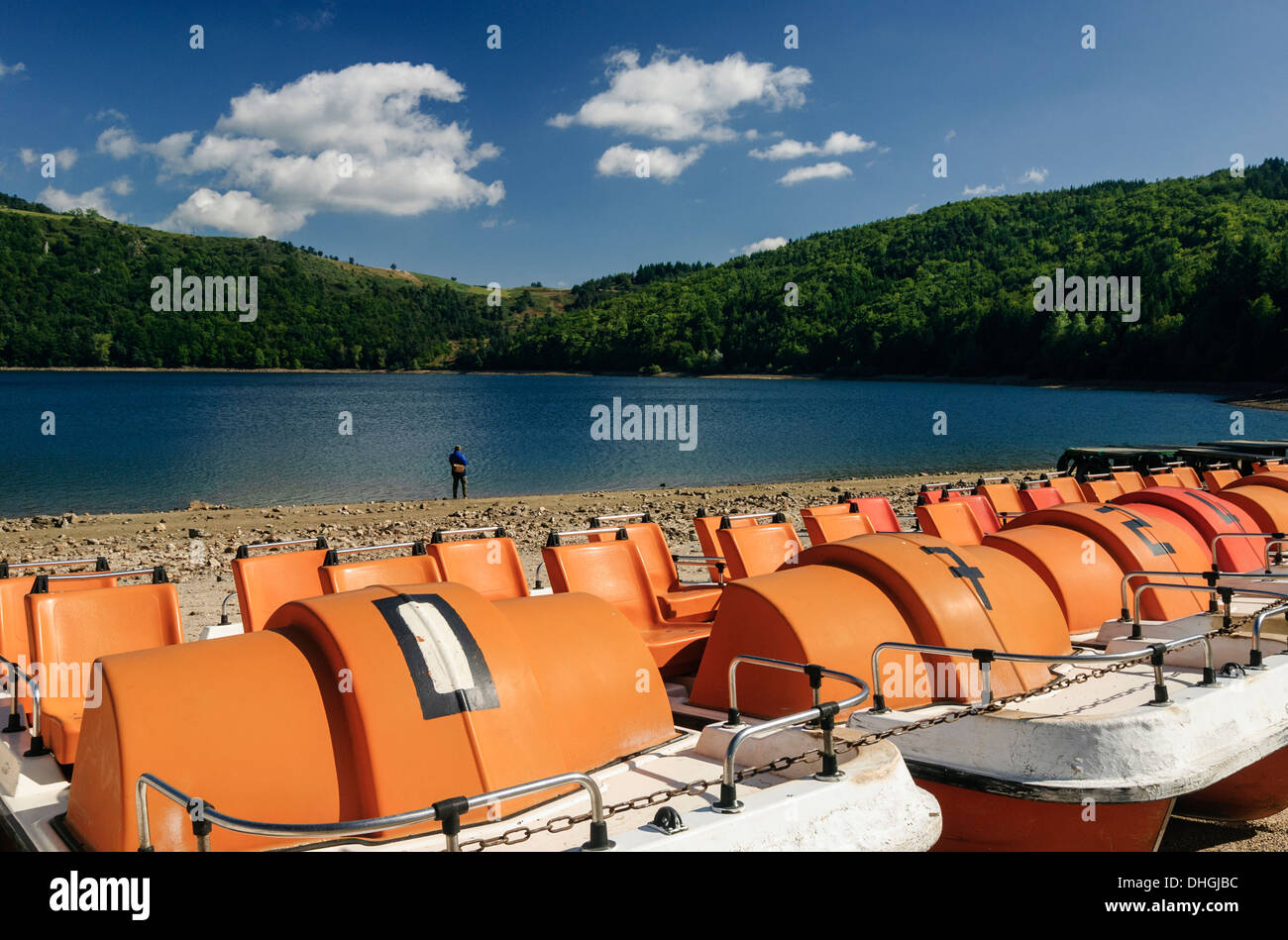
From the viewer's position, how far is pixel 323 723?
3.26 meters

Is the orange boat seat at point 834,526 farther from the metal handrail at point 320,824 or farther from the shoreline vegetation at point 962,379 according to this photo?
the shoreline vegetation at point 962,379

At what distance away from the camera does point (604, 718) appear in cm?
419

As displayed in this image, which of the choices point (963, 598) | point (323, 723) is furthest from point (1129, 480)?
point (323, 723)

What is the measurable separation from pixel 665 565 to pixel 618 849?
5256 mm

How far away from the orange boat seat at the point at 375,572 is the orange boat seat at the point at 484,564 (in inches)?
17.6

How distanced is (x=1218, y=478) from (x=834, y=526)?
7758mm

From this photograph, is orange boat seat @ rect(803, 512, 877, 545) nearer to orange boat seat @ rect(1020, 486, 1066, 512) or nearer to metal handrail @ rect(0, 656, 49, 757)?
orange boat seat @ rect(1020, 486, 1066, 512)

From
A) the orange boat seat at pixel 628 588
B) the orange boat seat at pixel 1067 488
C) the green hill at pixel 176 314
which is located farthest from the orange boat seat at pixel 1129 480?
the green hill at pixel 176 314

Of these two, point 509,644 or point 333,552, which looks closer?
point 509,644

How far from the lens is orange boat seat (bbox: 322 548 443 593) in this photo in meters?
5.44

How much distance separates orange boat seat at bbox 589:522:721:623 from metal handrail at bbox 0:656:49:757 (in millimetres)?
4146

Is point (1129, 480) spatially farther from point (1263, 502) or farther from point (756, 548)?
point (756, 548)
